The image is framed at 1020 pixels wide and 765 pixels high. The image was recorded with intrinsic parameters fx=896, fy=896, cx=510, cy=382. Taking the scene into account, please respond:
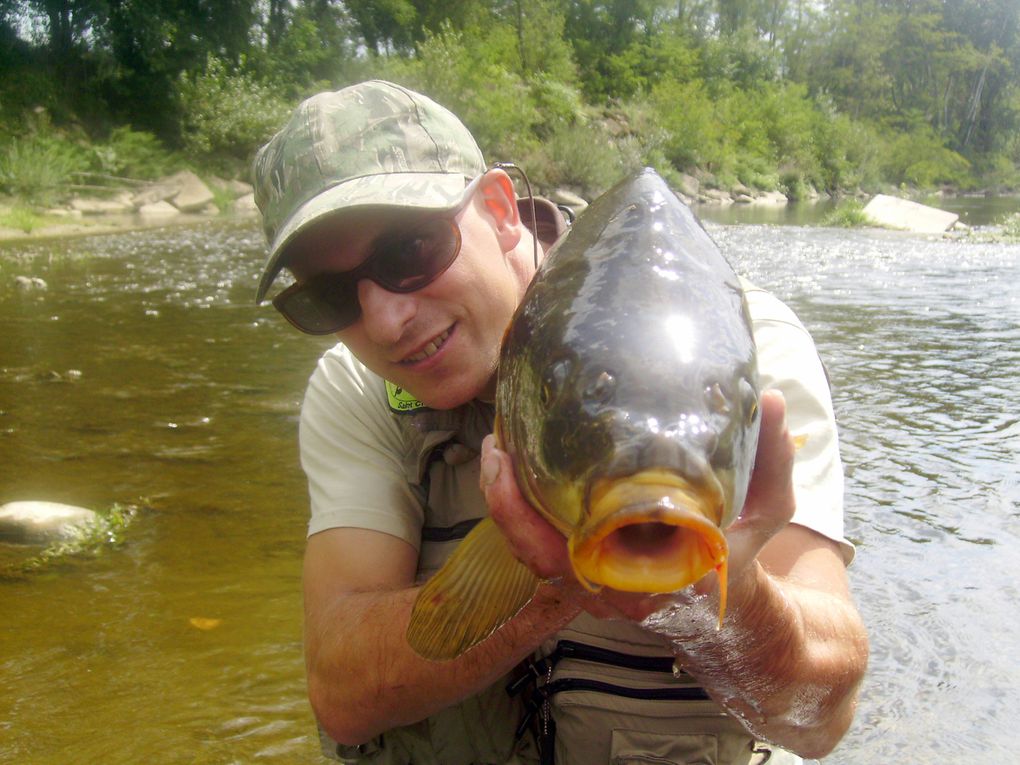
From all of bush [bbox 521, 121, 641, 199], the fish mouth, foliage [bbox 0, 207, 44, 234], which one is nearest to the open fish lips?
the fish mouth

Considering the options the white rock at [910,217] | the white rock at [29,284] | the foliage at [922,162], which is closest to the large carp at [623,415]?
the white rock at [29,284]

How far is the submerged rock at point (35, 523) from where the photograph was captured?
4.19 meters

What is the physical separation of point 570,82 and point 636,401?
44.9 metres

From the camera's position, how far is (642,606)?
137cm

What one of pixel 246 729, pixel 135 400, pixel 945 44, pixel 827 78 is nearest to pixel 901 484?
pixel 246 729

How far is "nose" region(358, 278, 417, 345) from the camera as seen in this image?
2174 millimetres

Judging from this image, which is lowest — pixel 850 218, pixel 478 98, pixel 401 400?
pixel 850 218

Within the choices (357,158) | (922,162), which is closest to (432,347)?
(357,158)

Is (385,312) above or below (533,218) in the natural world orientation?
below

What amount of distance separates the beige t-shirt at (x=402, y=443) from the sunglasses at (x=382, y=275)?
36 cm

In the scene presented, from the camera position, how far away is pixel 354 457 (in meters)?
2.52

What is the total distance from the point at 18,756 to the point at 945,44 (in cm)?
7020

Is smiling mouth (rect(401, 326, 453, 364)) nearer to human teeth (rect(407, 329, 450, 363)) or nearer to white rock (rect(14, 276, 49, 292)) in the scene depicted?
human teeth (rect(407, 329, 450, 363))

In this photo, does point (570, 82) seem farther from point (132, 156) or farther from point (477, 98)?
point (132, 156)
